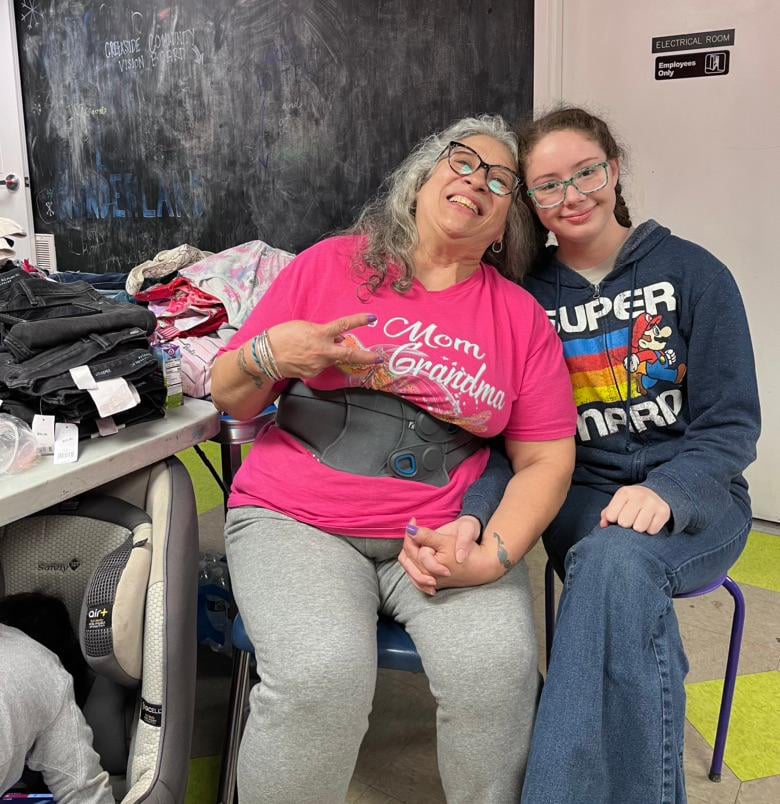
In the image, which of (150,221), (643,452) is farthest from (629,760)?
(150,221)

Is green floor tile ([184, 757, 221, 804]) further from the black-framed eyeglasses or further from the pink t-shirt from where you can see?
the black-framed eyeglasses

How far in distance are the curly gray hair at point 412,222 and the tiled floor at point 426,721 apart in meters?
0.90

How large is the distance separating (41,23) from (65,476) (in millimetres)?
3339

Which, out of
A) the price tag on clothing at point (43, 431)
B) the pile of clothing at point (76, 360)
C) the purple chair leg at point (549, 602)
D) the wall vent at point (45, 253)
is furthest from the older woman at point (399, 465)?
the wall vent at point (45, 253)

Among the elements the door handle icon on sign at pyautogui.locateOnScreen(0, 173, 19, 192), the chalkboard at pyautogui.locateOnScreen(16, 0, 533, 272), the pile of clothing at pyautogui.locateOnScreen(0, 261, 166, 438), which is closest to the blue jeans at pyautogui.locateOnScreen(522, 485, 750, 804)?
the pile of clothing at pyautogui.locateOnScreen(0, 261, 166, 438)

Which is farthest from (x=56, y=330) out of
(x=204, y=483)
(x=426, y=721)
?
(x=204, y=483)

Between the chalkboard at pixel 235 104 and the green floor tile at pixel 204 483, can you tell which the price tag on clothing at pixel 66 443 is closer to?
the green floor tile at pixel 204 483

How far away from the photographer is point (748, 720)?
163 cm

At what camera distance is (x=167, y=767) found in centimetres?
108

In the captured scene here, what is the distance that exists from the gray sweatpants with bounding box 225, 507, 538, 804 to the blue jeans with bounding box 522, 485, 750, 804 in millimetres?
56

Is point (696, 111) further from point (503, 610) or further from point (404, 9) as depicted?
point (503, 610)

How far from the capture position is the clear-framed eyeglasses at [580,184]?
4.27 ft

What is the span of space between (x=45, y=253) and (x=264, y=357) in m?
3.15

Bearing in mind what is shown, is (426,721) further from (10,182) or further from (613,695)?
(10,182)
